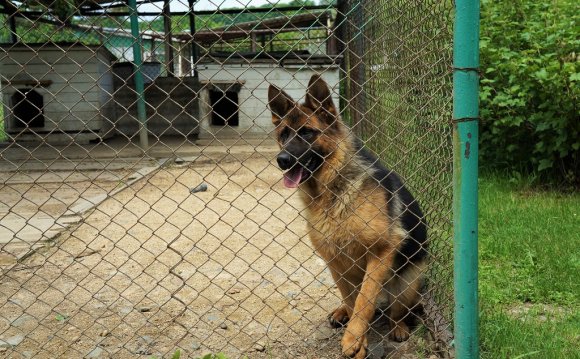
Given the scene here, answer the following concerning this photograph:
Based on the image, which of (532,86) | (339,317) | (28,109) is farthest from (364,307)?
(28,109)

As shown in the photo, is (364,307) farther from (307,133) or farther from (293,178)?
(307,133)

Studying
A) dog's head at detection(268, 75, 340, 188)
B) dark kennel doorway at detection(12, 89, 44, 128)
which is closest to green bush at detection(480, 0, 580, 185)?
dog's head at detection(268, 75, 340, 188)

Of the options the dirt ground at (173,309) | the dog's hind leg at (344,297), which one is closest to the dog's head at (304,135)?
the dirt ground at (173,309)

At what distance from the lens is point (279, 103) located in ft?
10.3

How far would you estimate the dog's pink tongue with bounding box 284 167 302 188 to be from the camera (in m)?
3.16

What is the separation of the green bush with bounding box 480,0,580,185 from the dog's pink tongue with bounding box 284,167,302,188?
135 inches

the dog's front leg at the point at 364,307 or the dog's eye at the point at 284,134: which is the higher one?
the dog's eye at the point at 284,134

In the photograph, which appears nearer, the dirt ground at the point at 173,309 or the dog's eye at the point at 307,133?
the dirt ground at the point at 173,309

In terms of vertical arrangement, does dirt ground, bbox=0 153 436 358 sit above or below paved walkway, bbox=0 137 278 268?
above

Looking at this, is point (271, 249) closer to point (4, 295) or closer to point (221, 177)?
point (4, 295)

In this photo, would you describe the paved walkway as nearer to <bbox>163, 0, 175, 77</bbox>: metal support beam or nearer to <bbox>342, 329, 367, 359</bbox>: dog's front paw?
<bbox>163, 0, 175, 77</bbox>: metal support beam

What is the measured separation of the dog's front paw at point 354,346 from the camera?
112 inches

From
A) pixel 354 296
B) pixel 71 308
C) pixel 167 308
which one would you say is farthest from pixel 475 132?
pixel 71 308

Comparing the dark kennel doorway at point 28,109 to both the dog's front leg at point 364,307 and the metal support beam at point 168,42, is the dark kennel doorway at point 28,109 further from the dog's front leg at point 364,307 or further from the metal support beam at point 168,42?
the dog's front leg at point 364,307
